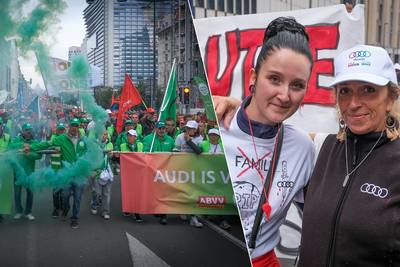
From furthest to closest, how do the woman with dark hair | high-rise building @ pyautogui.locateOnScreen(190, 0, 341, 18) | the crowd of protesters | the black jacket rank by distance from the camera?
the crowd of protesters < high-rise building @ pyautogui.locateOnScreen(190, 0, 341, 18) < the woman with dark hair < the black jacket

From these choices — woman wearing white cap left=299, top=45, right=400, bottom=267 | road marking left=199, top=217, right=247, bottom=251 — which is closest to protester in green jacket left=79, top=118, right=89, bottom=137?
road marking left=199, top=217, right=247, bottom=251

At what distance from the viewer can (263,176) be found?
123 cm

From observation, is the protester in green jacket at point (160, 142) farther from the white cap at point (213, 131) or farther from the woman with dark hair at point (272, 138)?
the woman with dark hair at point (272, 138)

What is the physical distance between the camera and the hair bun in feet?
4.05

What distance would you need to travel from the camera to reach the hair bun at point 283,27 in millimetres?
1235

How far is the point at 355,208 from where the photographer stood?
1.12m

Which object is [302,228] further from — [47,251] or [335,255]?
[47,251]

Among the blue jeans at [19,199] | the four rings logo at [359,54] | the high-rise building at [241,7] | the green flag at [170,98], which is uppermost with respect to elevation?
the high-rise building at [241,7]

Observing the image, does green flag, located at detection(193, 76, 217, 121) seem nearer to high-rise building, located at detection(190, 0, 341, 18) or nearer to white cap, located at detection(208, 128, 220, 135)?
white cap, located at detection(208, 128, 220, 135)

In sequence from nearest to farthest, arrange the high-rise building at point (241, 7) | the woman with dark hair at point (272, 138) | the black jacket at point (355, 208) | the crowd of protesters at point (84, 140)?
1. the black jacket at point (355, 208)
2. the woman with dark hair at point (272, 138)
3. the high-rise building at point (241, 7)
4. the crowd of protesters at point (84, 140)

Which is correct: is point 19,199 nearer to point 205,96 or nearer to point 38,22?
point 38,22

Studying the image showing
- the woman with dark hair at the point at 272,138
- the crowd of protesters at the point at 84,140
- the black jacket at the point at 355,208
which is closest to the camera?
the black jacket at the point at 355,208

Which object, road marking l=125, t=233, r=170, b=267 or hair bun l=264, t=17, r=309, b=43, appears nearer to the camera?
hair bun l=264, t=17, r=309, b=43

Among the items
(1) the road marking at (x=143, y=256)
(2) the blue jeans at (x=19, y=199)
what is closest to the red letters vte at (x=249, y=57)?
(1) the road marking at (x=143, y=256)
